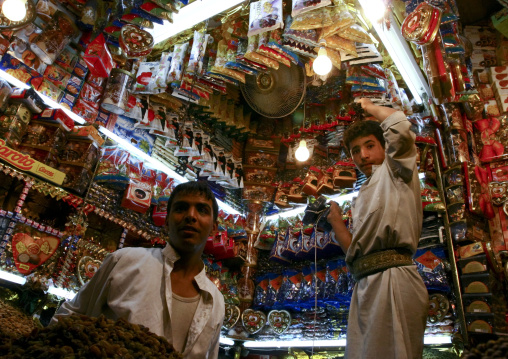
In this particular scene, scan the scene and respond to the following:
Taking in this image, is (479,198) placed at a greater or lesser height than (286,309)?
greater

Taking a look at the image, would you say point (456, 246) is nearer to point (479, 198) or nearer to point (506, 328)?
point (479, 198)

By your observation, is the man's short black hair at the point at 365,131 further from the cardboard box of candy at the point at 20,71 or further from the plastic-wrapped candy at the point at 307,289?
the cardboard box of candy at the point at 20,71

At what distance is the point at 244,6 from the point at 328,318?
3460 mm

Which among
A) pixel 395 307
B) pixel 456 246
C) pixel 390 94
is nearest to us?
pixel 395 307

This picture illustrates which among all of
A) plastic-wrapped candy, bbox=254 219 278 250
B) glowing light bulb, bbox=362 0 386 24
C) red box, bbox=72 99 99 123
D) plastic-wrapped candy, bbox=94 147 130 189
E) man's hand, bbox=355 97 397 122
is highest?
glowing light bulb, bbox=362 0 386 24

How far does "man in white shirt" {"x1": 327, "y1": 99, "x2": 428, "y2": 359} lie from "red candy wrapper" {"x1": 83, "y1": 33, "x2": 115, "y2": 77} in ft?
9.72

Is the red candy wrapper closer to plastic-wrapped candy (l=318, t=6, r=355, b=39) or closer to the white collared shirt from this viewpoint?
plastic-wrapped candy (l=318, t=6, r=355, b=39)

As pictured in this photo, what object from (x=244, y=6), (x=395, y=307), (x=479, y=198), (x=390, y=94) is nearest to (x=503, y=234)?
(x=479, y=198)

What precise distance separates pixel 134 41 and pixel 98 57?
0.43 meters

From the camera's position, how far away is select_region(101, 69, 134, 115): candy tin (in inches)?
169

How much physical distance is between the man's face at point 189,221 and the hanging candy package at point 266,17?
7.65 feet

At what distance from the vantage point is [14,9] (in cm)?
291

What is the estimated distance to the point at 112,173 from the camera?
3.94 meters

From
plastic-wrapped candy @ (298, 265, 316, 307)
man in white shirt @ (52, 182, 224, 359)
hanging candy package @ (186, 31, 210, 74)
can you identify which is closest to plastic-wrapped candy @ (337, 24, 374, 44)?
hanging candy package @ (186, 31, 210, 74)
